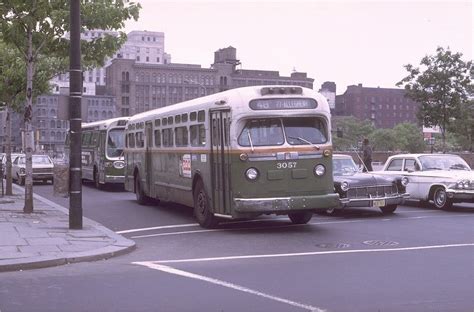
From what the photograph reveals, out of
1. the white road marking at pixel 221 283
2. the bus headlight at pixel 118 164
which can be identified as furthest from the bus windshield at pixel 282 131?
the bus headlight at pixel 118 164

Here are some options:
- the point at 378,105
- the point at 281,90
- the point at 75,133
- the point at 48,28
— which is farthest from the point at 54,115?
the point at 281,90

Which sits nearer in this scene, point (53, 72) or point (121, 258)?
point (121, 258)

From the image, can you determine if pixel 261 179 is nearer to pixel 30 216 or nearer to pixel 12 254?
pixel 12 254

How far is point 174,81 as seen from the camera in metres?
88.6

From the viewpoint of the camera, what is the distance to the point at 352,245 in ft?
37.9

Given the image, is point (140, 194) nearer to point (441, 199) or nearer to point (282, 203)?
point (282, 203)

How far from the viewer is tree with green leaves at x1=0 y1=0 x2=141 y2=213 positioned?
1614cm

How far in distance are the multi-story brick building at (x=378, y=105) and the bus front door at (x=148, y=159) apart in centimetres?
15314

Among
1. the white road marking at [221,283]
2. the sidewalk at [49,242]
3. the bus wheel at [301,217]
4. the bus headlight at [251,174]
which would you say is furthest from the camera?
the bus wheel at [301,217]

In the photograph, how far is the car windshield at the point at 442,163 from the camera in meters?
18.6

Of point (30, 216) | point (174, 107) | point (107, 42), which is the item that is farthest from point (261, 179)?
point (107, 42)

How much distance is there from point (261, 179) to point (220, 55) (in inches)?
3085

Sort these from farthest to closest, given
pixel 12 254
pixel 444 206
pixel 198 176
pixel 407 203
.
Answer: pixel 407 203 → pixel 444 206 → pixel 198 176 → pixel 12 254

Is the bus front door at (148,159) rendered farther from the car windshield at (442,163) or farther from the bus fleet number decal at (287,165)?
the car windshield at (442,163)
